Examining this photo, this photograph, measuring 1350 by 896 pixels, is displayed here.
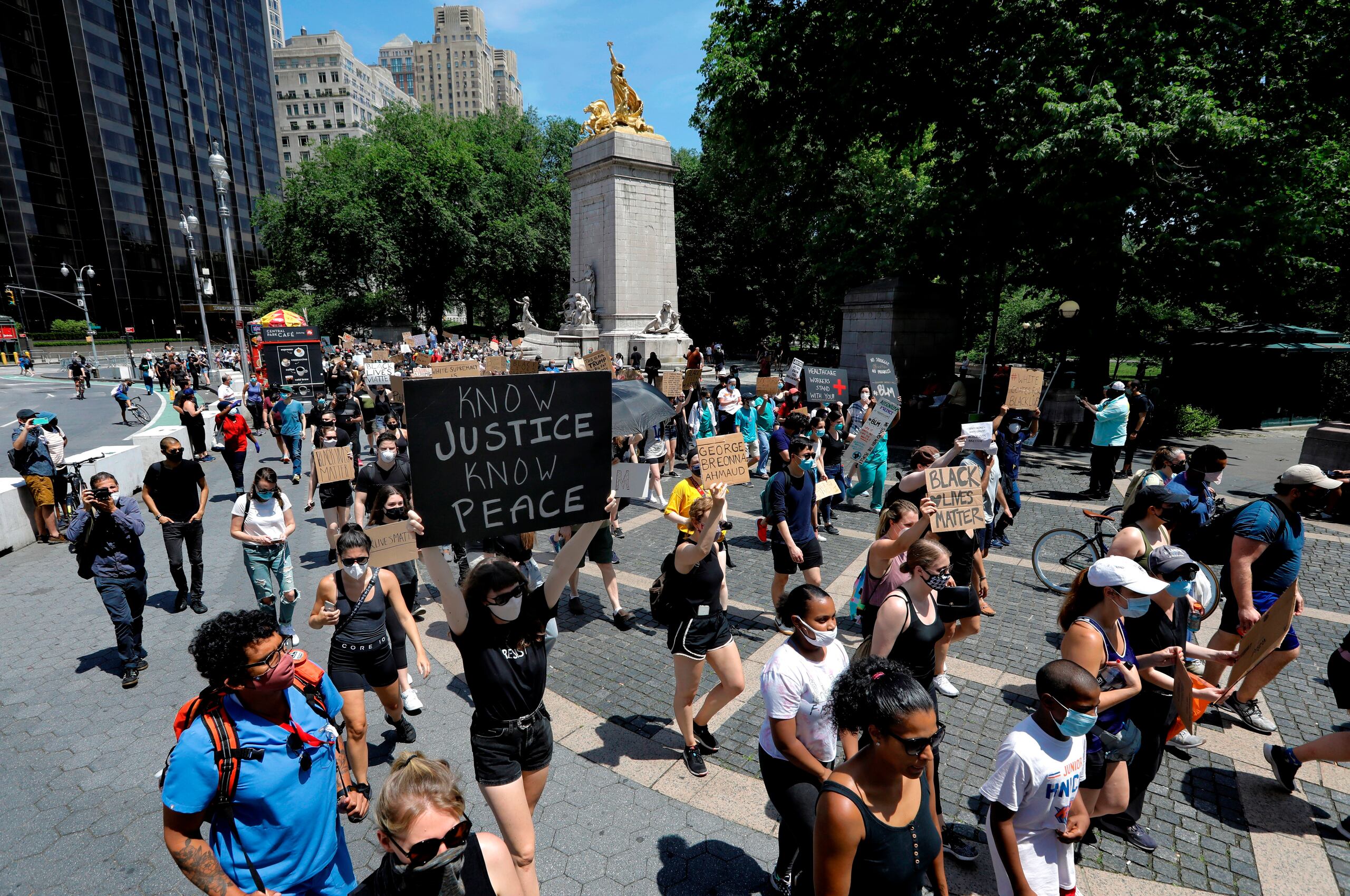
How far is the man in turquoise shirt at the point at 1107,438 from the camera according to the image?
10.5 m

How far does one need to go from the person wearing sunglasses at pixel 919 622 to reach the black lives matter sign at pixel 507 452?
1738mm

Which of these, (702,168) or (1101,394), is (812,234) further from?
(1101,394)

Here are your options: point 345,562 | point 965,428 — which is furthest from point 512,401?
point 965,428

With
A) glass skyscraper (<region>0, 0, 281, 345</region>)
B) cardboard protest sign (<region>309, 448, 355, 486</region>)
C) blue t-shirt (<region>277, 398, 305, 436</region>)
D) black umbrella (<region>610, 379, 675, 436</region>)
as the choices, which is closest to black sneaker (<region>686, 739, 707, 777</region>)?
black umbrella (<region>610, 379, 675, 436</region>)

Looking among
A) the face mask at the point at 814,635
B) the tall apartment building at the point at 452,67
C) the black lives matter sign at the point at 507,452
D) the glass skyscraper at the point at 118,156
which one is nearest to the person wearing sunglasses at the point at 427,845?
the black lives matter sign at the point at 507,452

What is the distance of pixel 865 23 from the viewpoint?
15.2 meters

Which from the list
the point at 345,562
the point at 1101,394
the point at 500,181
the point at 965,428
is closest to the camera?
the point at 345,562

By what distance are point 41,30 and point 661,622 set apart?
284 ft

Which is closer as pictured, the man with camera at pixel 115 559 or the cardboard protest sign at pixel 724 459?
the man with camera at pixel 115 559

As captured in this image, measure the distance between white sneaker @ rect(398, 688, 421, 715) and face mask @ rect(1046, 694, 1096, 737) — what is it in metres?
4.38

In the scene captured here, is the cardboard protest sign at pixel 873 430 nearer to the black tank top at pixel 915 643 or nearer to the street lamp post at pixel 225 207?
the black tank top at pixel 915 643

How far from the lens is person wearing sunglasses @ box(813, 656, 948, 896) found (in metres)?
2.15

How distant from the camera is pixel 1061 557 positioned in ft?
26.5

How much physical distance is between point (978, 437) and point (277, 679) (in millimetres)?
6263
